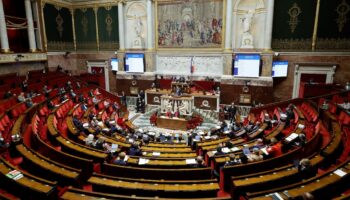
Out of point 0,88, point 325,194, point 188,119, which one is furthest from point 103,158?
point 0,88

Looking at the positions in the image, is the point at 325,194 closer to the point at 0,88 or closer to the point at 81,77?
the point at 0,88

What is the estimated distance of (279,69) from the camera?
53.7ft

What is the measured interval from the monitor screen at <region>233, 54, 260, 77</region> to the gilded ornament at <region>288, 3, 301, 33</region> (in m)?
3.02

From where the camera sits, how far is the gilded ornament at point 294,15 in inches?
615

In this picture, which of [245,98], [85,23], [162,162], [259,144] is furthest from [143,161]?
[85,23]

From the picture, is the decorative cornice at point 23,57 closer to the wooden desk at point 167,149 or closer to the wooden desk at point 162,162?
the wooden desk at point 167,149

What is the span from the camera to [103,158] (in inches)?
271

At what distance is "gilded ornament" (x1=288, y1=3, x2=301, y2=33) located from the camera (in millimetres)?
15617

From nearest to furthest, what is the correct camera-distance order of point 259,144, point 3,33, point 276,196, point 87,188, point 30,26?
point 276,196, point 87,188, point 259,144, point 3,33, point 30,26

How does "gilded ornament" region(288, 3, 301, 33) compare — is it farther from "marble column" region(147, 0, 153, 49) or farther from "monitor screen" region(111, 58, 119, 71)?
"monitor screen" region(111, 58, 119, 71)

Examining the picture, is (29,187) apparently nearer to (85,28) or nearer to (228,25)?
(228,25)

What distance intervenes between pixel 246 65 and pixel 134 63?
918 centimetres

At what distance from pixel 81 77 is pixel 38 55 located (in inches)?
143

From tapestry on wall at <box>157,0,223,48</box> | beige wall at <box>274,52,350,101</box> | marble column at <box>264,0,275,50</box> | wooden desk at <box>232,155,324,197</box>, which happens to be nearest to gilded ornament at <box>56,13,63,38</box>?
tapestry on wall at <box>157,0,223,48</box>
